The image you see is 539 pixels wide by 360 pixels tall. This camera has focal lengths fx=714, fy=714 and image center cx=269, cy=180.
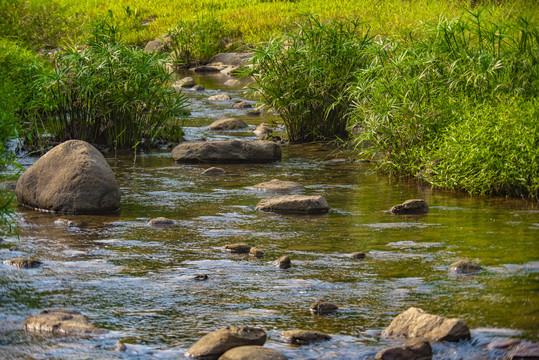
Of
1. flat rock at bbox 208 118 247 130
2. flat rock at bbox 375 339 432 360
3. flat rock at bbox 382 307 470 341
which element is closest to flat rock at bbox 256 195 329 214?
flat rock at bbox 382 307 470 341

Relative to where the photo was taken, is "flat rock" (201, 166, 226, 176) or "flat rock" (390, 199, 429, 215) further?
"flat rock" (201, 166, 226, 176)

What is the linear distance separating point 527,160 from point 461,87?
56.8 inches

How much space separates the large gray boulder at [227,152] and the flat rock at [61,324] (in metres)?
5.12

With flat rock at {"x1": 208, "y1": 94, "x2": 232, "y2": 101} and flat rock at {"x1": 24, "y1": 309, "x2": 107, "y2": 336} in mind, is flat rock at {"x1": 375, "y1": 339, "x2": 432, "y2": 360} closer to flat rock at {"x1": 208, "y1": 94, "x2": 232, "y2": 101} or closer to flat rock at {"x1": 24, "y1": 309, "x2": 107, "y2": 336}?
flat rock at {"x1": 24, "y1": 309, "x2": 107, "y2": 336}

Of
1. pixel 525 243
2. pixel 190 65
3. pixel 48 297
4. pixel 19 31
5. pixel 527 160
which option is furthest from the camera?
pixel 190 65

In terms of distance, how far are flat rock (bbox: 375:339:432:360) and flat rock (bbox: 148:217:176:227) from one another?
2973mm

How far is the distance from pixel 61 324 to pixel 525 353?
7.43 feet

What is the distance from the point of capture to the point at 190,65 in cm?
2005

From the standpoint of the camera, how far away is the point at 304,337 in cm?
346

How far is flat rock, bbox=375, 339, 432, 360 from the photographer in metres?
3.28

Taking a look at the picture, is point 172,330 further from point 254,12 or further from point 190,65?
point 254,12

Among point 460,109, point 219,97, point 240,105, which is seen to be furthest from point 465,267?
point 219,97

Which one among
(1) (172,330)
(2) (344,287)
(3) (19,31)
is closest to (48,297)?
(1) (172,330)

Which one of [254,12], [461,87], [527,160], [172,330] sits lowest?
[172,330]
